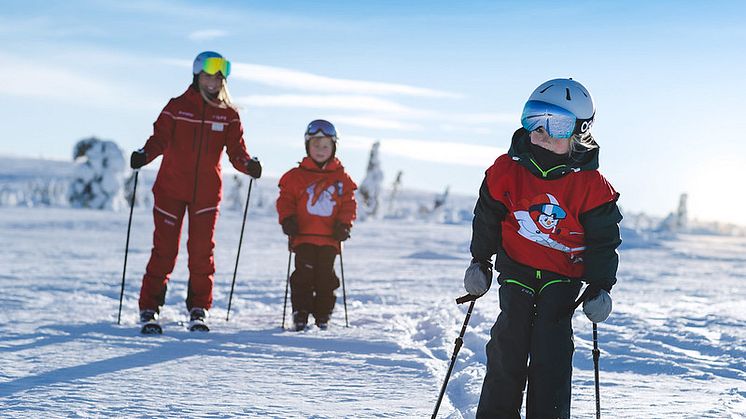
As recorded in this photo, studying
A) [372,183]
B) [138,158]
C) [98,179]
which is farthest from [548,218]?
[372,183]

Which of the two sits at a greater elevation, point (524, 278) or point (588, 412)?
point (524, 278)

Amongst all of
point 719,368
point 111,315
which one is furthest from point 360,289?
point 719,368

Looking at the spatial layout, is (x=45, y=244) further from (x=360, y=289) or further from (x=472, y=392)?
(x=472, y=392)

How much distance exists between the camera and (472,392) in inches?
147

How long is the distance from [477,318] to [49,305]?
3.68m

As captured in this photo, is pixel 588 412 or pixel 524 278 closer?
pixel 524 278

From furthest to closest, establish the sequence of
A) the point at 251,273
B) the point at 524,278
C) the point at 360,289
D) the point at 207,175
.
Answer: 1. the point at 251,273
2. the point at 360,289
3. the point at 207,175
4. the point at 524,278

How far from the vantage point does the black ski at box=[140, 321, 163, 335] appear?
5.34m

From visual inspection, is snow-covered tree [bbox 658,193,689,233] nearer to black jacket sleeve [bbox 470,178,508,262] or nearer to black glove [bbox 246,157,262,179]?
black glove [bbox 246,157,262,179]

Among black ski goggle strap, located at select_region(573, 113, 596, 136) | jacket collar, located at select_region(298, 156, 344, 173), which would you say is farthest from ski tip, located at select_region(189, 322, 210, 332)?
black ski goggle strap, located at select_region(573, 113, 596, 136)

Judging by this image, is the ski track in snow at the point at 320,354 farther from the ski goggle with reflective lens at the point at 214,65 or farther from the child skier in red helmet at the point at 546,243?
the ski goggle with reflective lens at the point at 214,65

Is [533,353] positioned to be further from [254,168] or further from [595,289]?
[254,168]

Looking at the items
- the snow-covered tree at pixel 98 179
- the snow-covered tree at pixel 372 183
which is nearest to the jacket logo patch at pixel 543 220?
the snow-covered tree at pixel 98 179

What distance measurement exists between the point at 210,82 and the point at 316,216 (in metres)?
1.32
